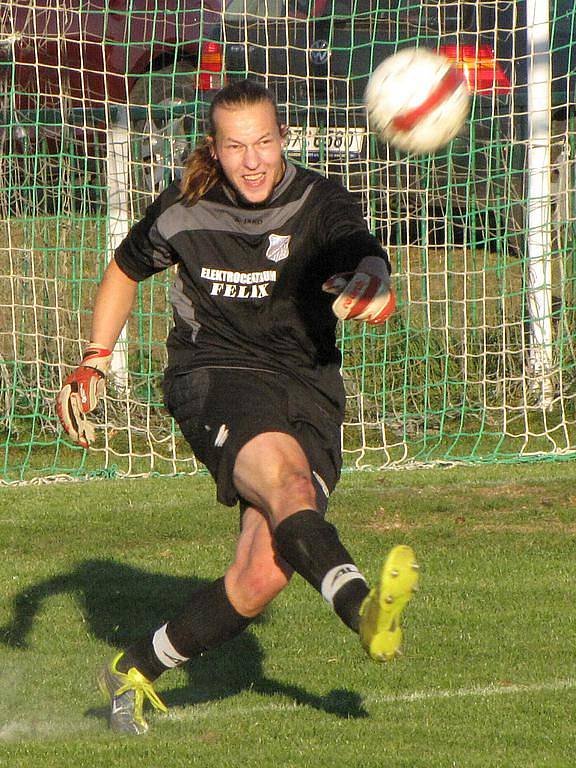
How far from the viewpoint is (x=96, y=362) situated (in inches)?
180

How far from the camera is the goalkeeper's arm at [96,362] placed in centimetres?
441

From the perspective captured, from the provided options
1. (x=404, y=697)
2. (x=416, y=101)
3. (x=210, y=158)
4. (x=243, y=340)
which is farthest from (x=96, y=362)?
(x=404, y=697)

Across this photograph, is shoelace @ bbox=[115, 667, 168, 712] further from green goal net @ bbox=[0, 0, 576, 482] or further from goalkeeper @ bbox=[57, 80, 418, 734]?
green goal net @ bbox=[0, 0, 576, 482]

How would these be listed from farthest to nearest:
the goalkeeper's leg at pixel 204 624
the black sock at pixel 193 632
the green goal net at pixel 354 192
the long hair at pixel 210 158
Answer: the green goal net at pixel 354 192
the long hair at pixel 210 158
the black sock at pixel 193 632
the goalkeeper's leg at pixel 204 624

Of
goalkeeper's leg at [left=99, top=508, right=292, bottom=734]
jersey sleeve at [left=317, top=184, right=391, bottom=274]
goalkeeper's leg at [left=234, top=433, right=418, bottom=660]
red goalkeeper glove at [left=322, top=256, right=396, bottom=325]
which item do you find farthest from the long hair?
goalkeeper's leg at [left=99, top=508, right=292, bottom=734]

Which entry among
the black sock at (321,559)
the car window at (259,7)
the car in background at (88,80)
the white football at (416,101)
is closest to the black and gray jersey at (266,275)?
the white football at (416,101)

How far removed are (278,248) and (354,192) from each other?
5.26m

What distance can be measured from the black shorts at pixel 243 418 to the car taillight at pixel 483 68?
5.57 metres

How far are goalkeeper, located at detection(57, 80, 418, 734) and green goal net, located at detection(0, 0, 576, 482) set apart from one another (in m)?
4.62

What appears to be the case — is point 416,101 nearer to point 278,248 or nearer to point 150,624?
point 278,248

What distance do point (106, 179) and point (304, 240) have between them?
5463mm

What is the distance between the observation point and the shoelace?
171 inches

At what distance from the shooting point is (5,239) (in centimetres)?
948

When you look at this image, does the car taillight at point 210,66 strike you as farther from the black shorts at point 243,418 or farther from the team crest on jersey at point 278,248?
the black shorts at point 243,418
